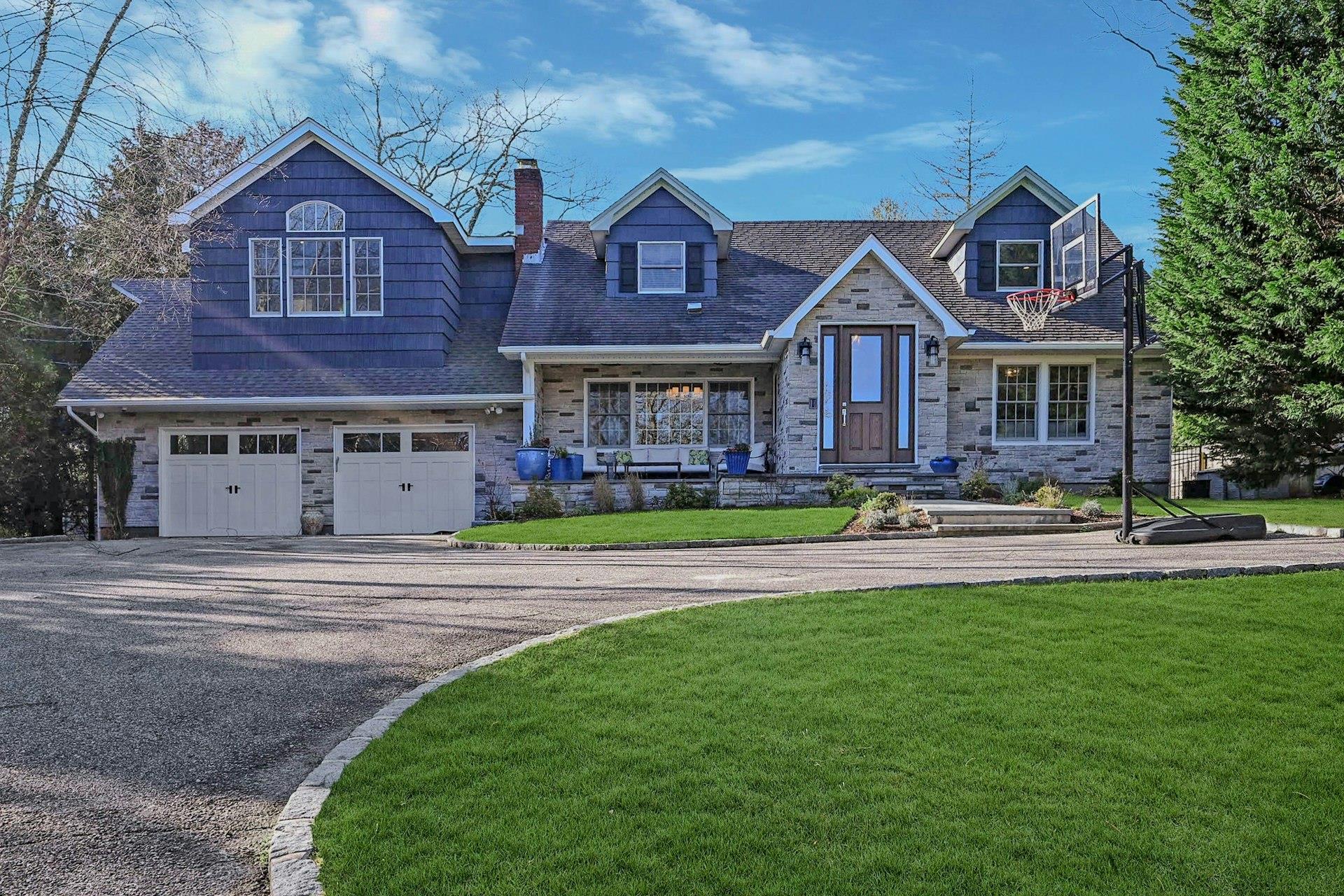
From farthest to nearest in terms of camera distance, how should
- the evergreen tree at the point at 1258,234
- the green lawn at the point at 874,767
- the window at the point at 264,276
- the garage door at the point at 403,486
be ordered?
the window at the point at 264,276, the garage door at the point at 403,486, the evergreen tree at the point at 1258,234, the green lawn at the point at 874,767

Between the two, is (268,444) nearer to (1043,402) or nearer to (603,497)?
(603,497)

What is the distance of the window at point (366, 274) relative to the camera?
58.2ft

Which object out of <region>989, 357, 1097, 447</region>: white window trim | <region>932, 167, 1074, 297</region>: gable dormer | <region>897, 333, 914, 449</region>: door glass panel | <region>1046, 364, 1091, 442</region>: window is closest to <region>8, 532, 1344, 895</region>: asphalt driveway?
<region>897, 333, 914, 449</region>: door glass panel

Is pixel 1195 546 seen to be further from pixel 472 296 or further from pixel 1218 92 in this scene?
pixel 472 296

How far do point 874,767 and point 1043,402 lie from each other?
50.0 feet

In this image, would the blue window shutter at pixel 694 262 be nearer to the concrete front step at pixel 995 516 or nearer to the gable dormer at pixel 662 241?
the gable dormer at pixel 662 241

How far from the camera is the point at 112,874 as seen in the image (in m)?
2.81

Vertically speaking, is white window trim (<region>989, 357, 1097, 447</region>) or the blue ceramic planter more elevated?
white window trim (<region>989, 357, 1097, 447</region>)

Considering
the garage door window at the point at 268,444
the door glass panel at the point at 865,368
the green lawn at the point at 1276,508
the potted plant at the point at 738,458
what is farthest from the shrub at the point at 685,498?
the garage door window at the point at 268,444

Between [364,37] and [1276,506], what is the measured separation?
901 inches

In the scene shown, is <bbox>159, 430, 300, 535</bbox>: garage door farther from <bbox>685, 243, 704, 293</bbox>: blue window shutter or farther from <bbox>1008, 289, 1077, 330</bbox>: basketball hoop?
<bbox>1008, 289, 1077, 330</bbox>: basketball hoop

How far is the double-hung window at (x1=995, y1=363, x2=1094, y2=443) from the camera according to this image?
55.9ft

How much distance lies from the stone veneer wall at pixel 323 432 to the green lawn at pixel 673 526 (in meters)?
3.13

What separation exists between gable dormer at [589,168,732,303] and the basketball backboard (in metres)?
6.59
